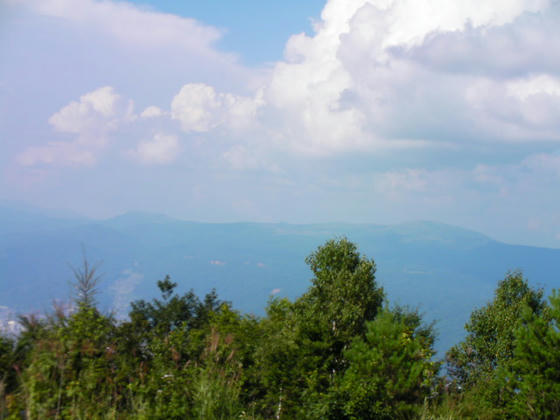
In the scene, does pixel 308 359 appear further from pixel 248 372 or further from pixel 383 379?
pixel 383 379

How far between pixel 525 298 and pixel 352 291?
17745mm

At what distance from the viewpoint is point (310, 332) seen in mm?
9102

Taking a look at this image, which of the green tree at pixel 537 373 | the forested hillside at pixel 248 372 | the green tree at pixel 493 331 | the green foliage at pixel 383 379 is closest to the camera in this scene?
the forested hillside at pixel 248 372

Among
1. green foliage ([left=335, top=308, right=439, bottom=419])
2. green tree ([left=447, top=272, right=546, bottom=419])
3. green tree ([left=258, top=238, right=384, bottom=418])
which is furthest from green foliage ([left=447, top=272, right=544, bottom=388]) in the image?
green foliage ([left=335, top=308, right=439, bottom=419])

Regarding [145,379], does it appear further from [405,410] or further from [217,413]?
[405,410]

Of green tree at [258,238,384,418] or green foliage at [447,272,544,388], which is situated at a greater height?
green tree at [258,238,384,418]

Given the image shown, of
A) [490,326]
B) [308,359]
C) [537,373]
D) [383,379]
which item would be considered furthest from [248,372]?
[490,326]

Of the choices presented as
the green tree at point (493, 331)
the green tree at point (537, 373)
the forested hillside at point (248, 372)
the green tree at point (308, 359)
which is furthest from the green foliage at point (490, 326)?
the green tree at point (537, 373)

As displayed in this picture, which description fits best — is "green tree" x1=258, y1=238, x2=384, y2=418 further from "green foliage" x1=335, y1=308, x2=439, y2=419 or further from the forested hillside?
"green foliage" x1=335, y1=308, x2=439, y2=419

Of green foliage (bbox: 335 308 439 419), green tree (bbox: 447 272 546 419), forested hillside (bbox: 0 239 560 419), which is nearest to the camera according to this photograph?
forested hillside (bbox: 0 239 560 419)

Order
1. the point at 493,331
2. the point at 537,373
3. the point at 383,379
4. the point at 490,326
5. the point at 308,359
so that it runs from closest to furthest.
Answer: the point at 383,379 < the point at 537,373 < the point at 308,359 < the point at 493,331 < the point at 490,326

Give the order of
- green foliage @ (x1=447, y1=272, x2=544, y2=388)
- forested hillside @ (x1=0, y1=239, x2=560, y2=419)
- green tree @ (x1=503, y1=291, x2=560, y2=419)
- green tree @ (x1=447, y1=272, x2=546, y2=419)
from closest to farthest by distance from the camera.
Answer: forested hillside @ (x1=0, y1=239, x2=560, y2=419) → green tree @ (x1=503, y1=291, x2=560, y2=419) → green tree @ (x1=447, y1=272, x2=546, y2=419) → green foliage @ (x1=447, y1=272, x2=544, y2=388)

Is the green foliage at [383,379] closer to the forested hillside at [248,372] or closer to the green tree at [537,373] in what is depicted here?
the forested hillside at [248,372]

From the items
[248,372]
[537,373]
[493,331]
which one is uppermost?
[537,373]
